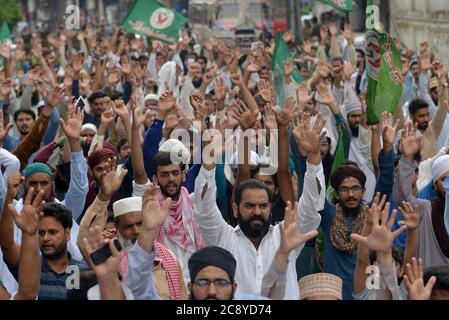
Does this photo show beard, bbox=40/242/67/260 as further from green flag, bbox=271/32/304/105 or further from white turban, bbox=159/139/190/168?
green flag, bbox=271/32/304/105

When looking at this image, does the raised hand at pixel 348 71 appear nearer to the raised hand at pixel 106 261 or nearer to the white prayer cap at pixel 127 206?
the white prayer cap at pixel 127 206

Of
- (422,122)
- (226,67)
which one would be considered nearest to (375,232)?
(422,122)

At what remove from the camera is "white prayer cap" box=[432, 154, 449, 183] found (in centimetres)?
589

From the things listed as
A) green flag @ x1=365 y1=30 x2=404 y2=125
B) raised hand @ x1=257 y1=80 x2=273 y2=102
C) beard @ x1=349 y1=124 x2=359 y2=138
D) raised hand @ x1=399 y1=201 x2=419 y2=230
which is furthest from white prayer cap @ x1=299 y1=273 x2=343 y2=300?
beard @ x1=349 y1=124 x2=359 y2=138

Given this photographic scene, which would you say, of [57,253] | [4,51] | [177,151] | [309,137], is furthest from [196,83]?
[57,253]

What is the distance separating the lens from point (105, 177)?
557 cm

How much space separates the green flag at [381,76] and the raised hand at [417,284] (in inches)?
132

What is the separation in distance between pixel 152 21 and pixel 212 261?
9.26 metres

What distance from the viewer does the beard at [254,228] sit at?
5.11m

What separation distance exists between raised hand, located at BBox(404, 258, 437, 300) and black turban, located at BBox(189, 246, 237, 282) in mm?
706

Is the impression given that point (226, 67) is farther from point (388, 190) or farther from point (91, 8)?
point (91, 8)

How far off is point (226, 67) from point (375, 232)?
8.89 meters

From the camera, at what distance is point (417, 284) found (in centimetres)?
405

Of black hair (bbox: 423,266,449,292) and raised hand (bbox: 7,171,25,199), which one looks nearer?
black hair (bbox: 423,266,449,292)
